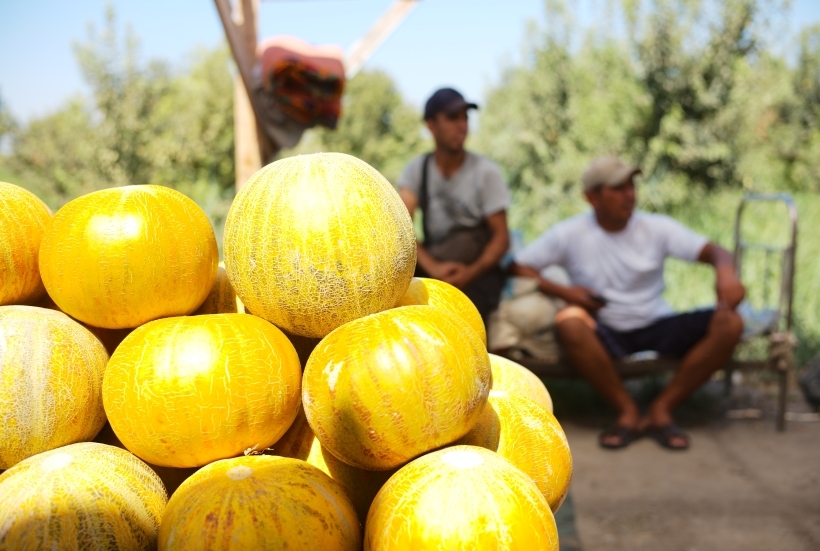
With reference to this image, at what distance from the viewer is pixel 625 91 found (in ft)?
34.1

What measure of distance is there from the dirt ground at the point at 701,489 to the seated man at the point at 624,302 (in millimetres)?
263

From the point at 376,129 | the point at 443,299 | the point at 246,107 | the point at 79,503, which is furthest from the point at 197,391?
the point at 376,129

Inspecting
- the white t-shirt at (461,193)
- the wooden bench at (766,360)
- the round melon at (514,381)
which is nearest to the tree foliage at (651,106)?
the wooden bench at (766,360)

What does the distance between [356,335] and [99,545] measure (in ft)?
1.88

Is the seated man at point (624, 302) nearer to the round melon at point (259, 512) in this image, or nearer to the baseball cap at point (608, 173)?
the baseball cap at point (608, 173)

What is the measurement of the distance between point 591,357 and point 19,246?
3.69 meters

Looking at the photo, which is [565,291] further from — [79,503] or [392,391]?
[79,503]

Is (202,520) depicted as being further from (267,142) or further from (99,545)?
(267,142)

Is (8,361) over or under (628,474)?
over

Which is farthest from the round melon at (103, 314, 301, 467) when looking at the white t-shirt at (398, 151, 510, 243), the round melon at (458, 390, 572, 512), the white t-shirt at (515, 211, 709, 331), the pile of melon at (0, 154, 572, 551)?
the white t-shirt at (515, 211, 709, 331)

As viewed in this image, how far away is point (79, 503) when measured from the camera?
121cm

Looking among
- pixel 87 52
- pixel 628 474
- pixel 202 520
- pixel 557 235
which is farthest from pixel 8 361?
pixel 87 52

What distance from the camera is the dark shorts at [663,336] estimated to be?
15.1 ft

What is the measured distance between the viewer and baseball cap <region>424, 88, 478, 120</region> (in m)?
4.29
